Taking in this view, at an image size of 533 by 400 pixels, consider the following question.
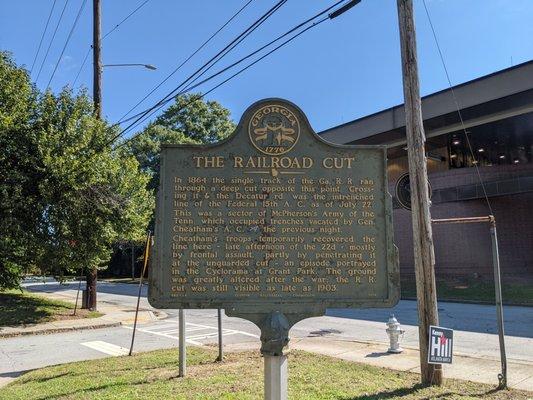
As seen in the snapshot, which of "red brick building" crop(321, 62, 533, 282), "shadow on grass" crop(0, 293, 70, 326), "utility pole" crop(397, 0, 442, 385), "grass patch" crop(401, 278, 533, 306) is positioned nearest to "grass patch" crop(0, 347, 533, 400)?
"utility pole" crop(397, 0, 442, 385)

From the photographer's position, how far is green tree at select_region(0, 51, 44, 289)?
15.2 meters

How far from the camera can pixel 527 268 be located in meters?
27.4

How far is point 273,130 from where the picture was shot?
14.6 ft

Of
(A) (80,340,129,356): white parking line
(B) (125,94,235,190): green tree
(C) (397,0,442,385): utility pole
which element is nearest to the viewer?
(C) (397,0,442,385): utility pole

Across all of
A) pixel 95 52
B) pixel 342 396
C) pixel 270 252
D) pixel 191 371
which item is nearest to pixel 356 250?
pixel 270 252

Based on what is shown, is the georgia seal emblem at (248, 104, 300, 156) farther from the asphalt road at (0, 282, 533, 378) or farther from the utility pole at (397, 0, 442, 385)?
the asphalt road at (0, 282, 533, 378)

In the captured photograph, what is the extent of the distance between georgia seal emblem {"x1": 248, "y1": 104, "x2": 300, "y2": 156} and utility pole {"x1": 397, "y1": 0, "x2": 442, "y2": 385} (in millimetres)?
3626

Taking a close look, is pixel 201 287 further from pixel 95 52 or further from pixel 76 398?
pixel 95 52

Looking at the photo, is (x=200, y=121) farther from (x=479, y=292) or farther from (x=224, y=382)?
(x=224, y=382)

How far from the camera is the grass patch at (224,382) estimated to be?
262 inches

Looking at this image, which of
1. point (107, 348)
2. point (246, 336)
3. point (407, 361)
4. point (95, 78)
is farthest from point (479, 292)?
point (95, 78)

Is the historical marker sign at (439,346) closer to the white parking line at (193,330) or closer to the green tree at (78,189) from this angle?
the white parking line at (193,330)

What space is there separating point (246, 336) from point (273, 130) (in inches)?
378

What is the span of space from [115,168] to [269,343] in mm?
14506
